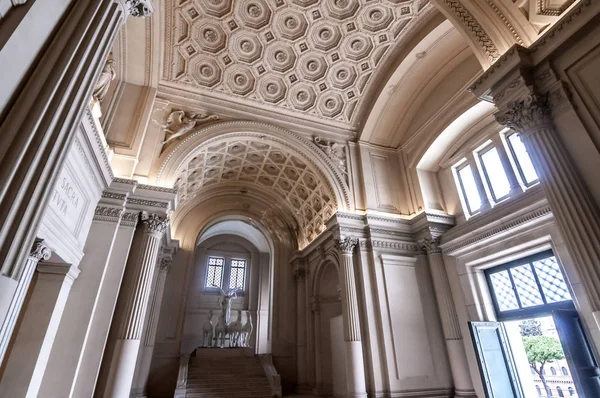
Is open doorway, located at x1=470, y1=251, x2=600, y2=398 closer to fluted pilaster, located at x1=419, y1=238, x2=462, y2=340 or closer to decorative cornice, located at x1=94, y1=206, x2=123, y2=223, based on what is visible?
fluted pilaster, located at x1=419, y1=238, x2=462, y2=340

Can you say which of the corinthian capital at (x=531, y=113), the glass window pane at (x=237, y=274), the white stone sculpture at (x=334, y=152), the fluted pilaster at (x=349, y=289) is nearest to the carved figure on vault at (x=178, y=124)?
the white stone sculpture at (x=334, y=152)

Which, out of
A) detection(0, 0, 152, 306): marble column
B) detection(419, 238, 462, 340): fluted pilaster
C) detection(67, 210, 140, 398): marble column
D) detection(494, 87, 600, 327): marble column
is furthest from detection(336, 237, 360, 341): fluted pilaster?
Result: detection(0, 0, 152, 306): marble column

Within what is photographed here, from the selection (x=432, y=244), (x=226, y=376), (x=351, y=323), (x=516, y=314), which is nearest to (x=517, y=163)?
(x=432, y=244)

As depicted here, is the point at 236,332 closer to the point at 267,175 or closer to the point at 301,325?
the point at 301,325

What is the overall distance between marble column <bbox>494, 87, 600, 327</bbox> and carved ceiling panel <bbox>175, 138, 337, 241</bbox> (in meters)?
5.90

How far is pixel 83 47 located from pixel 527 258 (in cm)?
876

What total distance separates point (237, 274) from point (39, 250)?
13705 millimetres

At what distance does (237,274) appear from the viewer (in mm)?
17531

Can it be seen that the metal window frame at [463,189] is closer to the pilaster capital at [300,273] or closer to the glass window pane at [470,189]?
the glass window pane at [470,189]

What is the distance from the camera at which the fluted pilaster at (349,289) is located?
815 cm

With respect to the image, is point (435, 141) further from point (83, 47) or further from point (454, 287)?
point (83, 47)

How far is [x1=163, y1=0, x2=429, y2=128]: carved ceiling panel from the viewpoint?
8242 millimetres

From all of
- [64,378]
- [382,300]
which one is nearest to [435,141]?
[382,300]

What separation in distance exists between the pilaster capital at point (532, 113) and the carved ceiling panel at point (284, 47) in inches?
200
